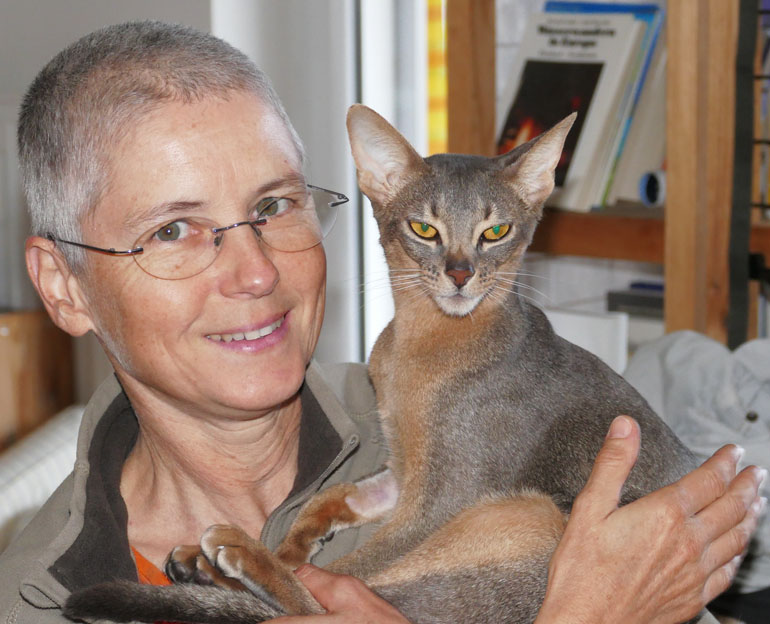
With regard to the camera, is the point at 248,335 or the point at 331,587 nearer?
the point at 331,587

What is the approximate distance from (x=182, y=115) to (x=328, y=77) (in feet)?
5.80

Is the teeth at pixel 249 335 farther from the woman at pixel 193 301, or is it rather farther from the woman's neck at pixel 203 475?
the woman's neck at pixel 203 475

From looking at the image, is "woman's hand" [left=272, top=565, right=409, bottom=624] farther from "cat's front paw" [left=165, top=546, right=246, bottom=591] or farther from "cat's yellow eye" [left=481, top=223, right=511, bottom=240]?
"cat's yellow eye" [left=481, top=223, right=511, bottom=240]

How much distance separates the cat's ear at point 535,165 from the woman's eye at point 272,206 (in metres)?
0.41

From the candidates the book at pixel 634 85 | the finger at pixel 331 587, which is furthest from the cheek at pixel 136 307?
the book at pixel 634 85

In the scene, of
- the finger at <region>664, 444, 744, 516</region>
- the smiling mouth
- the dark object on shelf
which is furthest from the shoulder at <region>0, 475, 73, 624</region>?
the dark object on shelf

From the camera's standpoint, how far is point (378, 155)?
62.2 inches

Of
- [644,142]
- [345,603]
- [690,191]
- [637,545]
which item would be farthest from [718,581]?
[644,142]

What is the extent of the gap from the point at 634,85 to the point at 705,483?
3.95 ft

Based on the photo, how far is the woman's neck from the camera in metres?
1.50

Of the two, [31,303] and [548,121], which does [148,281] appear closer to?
[548,121]

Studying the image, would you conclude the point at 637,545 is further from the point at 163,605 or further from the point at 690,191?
the point at 690,191

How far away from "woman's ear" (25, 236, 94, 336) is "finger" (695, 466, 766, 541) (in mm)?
969

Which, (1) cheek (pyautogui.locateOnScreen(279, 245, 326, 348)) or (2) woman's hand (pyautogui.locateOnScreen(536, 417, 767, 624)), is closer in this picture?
(2) woman's hand (pyautogui.locateOnScreen(536, 417, 767, 624))
